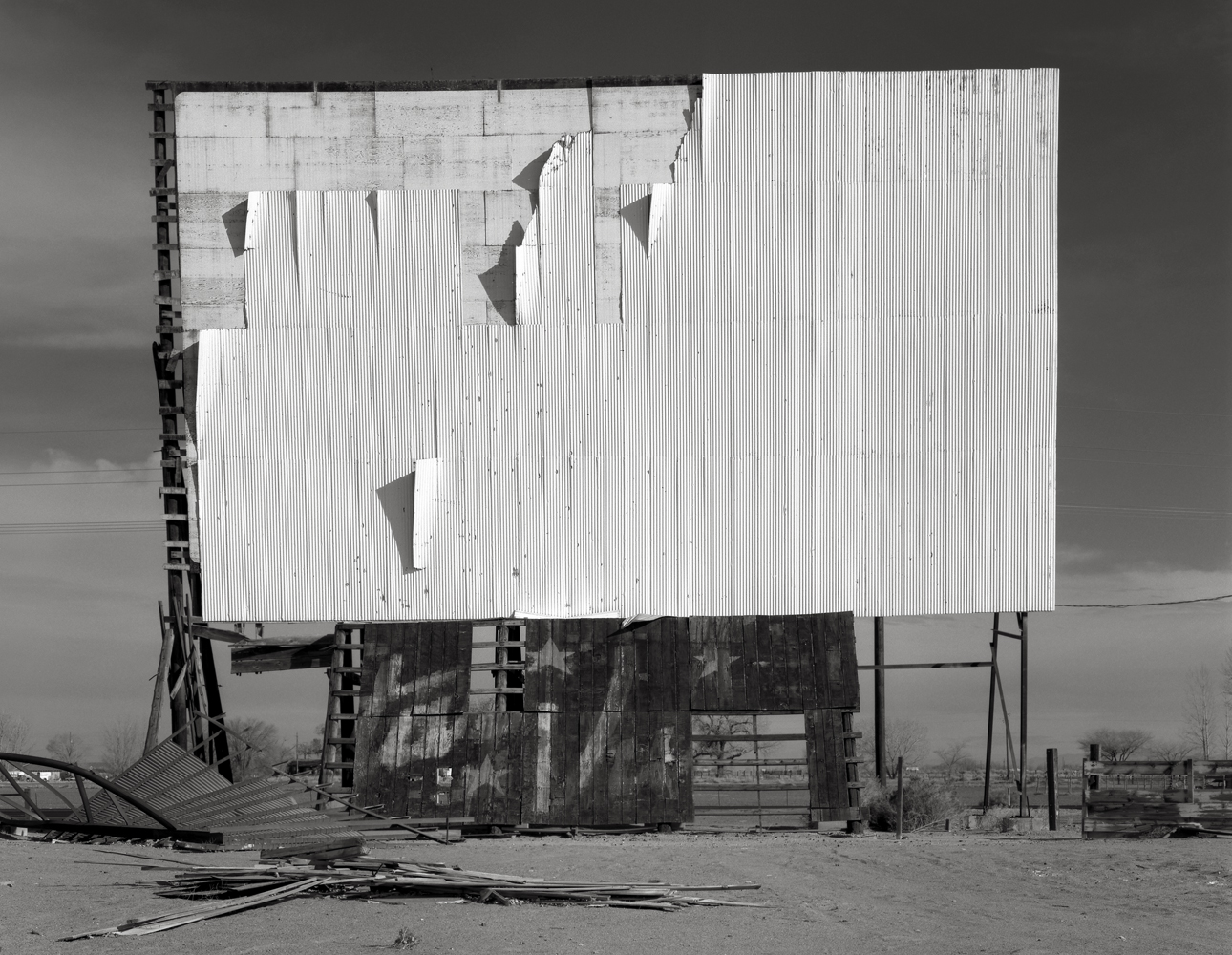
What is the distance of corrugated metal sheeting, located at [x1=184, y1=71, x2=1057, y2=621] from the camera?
27.9 meters

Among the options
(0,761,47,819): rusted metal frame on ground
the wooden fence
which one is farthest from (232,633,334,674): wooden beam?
the wooden fence

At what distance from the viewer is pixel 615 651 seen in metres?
27.3

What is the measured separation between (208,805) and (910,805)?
46.1 feet

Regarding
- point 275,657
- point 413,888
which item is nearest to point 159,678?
point 275,657

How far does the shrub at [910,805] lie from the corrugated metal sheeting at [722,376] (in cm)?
399

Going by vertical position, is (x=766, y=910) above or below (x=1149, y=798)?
above

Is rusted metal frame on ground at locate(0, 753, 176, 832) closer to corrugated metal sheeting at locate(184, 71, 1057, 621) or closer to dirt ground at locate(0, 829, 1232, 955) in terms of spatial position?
dirt ground at locate(0, 829, 1232, 955)

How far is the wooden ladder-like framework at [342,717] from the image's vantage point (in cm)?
2656

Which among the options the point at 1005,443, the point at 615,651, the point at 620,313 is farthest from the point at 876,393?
the point at 615,651

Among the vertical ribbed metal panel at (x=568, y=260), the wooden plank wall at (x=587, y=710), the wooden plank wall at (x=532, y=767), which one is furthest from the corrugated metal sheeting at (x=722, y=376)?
the wooden plank wall at (x=532, y=767)

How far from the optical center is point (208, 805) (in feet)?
77.4

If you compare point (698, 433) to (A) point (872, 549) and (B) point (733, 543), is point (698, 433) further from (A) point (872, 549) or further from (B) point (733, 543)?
(A) point (872, 549)

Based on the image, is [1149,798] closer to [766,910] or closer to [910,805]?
[910,805]

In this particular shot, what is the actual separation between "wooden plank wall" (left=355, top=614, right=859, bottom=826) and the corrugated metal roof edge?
10471 millimetres
